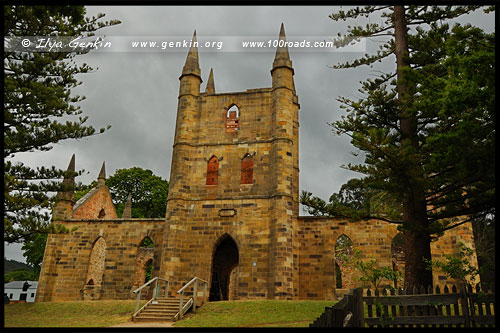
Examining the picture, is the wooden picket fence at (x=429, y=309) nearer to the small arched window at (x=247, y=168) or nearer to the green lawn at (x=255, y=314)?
the green lawn at (x=255, y=314)

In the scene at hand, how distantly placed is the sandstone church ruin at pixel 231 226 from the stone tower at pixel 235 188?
49 millimetres

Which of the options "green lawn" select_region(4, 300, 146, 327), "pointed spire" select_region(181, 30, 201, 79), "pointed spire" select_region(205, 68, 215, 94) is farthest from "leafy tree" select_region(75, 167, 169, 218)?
"green lawn" select_region(4, 300, 146, 327)

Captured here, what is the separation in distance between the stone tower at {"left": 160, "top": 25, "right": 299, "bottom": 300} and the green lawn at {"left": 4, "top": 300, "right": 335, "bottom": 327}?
2918 millimetres

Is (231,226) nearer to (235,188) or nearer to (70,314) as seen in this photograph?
(235,188)

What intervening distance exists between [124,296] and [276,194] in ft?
30.2

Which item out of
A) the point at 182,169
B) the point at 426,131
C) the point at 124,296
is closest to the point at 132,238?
the point at 124,296

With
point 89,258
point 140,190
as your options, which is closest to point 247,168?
point 89,258

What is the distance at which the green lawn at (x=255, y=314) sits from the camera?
11102 millimetres

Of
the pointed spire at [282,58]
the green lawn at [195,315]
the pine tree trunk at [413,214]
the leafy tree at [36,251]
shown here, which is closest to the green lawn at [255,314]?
the green lawn at [195,315]

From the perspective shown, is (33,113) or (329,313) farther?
(33,113)

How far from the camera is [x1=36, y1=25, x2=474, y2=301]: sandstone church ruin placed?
18.0m

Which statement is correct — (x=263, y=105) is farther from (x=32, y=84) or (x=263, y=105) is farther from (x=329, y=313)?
(x=329, y=313)

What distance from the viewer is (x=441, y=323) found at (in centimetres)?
679

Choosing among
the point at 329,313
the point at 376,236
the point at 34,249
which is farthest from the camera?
the point at 34,249
